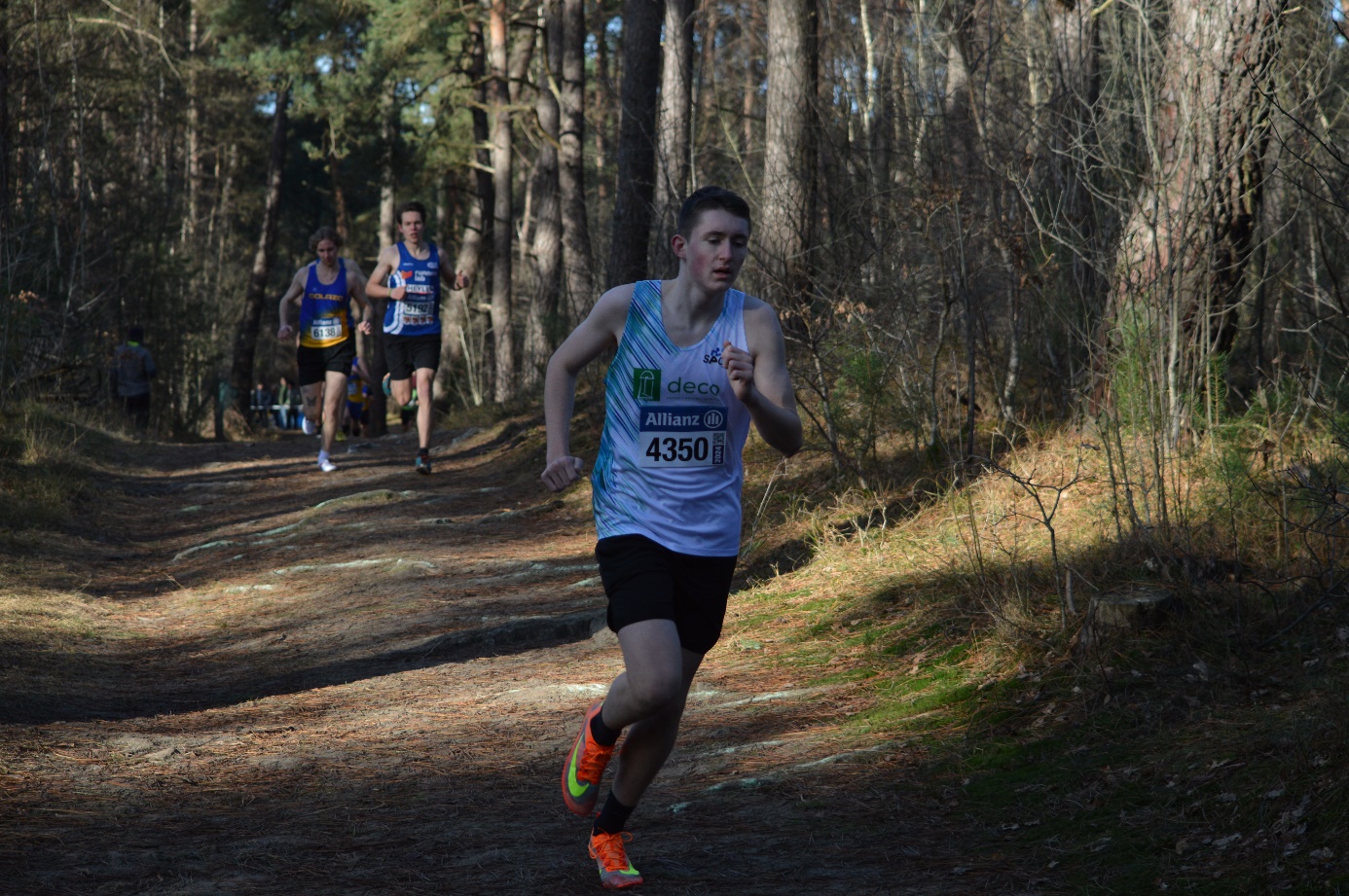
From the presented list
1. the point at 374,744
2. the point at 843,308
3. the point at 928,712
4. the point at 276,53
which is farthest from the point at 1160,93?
the point at 276,53

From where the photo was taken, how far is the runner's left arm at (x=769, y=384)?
139 inches

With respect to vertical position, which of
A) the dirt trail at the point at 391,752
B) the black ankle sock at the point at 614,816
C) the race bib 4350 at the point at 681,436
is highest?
the race bib 4350 at the point at 681,436

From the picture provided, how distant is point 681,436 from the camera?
12.0 ft

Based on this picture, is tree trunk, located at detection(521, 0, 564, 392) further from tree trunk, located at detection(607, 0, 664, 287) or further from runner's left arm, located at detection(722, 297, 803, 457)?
runner's left arm, located at detection(722, 297, 803, 457)

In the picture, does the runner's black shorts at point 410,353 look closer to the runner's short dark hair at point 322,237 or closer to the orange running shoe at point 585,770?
the runner's short dark hair at point 322,237

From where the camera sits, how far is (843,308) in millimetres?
7629

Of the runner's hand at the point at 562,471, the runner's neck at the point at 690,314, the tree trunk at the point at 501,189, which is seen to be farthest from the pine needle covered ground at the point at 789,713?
the tree trunk at the point at 501,189

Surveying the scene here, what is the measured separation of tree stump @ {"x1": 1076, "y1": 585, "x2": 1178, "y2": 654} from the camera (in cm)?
475

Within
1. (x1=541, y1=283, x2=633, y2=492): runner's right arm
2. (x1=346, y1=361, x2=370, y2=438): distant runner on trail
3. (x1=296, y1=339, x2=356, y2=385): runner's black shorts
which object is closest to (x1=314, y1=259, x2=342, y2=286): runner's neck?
(x1=296, y1=339, x2=356, y2=385): runner's black shorts

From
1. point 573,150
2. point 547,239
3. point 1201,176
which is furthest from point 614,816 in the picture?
point 547,239

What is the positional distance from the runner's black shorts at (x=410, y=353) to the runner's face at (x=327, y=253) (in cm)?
99

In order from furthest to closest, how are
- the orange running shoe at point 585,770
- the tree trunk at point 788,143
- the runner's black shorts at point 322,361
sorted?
the runner's black shorts at point 322,361 → the tree trunk at point 788,143 → the orange running shoe at point 585,770

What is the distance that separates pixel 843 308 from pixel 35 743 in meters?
4.81

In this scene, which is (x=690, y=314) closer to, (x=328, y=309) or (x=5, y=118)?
(x=328, y=309)
